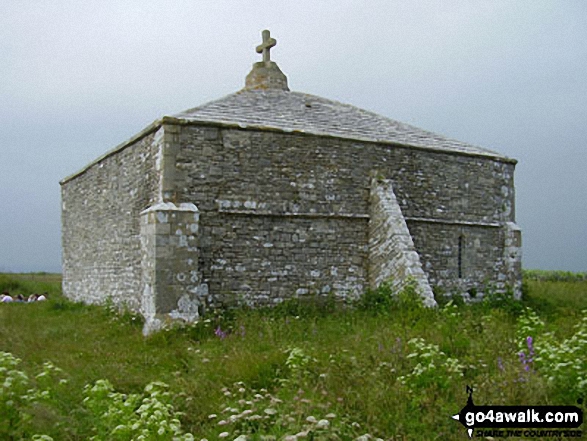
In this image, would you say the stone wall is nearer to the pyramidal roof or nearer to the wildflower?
the pyramidal roof

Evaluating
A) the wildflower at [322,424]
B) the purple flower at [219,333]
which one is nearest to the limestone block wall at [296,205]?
the purple flower at [219,333]

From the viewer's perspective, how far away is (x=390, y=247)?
40.6ft

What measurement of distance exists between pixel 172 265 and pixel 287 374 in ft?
14.6

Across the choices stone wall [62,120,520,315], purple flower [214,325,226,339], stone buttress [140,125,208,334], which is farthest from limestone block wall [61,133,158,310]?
purple flower [214,325,226,339]

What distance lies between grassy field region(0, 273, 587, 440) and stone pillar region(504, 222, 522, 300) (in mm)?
5655

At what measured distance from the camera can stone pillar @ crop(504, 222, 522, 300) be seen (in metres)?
15.6

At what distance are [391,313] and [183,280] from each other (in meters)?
4.17

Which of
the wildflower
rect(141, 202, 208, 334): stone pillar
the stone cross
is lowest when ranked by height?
the wildflower

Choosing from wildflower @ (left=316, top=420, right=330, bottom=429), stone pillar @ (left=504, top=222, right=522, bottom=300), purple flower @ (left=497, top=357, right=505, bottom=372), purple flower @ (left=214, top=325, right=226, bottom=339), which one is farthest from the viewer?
stone pillar @ (left=504, top=222, right=522, bottom=300)

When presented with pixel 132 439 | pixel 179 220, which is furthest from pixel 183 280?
pixel 132 439

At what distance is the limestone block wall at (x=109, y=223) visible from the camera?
1252 cm

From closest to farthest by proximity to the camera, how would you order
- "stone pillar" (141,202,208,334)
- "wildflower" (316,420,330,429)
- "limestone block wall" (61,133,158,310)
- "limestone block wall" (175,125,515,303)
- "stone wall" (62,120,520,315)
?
"wildflower" (316,420,330,429) < "stone pillar" (141,202,208,334) < "stone wall" (62,120,520,315) < "limestone block wall" (175,125,515,303) < "limestone block wall" (61,133,158,310)

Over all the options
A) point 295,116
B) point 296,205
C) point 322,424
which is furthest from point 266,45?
point 322,424

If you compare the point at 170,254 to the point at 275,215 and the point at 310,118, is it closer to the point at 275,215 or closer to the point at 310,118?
the point at 275,215
